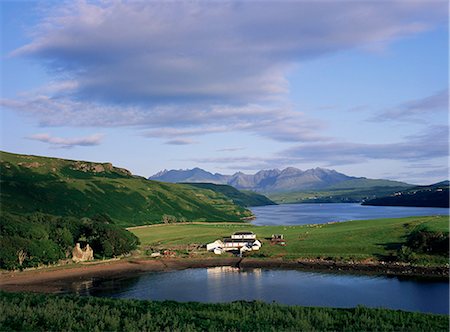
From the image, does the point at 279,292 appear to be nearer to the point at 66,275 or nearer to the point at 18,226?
the point at 66,275

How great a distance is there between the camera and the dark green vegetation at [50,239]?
3250 inches

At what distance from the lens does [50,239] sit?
9150 centimetres

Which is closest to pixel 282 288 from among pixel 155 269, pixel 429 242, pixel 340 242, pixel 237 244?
pixel 155 269

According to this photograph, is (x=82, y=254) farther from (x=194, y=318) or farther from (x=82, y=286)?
(x=194, y=318)

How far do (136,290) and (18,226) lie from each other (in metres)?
33.1

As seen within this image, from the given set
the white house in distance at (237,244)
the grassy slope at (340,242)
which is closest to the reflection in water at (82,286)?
the white house in distance at (237,244)

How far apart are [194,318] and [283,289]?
38.0 m

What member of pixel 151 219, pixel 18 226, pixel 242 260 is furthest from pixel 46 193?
pixel 242 260

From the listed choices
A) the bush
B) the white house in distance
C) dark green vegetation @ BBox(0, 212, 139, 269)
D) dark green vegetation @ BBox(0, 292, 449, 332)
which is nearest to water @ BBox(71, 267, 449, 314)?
dark green vegetation @ BBox(0, 212, 139, 269)

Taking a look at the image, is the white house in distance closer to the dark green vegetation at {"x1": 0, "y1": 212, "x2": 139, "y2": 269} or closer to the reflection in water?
the dark green vegetation at {"x1": 0, "y1": 212, "x2": 139, "y2": 269}

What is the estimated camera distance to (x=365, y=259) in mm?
87500

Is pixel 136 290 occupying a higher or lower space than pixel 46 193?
lower

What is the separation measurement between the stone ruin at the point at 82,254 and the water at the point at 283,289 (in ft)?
50.0

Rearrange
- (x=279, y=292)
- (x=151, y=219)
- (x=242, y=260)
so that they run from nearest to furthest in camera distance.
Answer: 1. (x=279, y=292)
2. (x=242, y=260)
3. (x=151, y=219)
